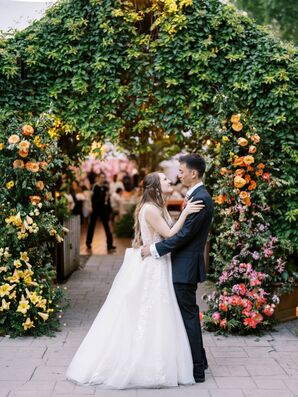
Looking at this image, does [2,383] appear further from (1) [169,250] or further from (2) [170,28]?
(2) [170,28]

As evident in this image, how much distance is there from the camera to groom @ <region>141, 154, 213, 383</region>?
16.3 feet

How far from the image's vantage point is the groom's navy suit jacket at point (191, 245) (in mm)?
4930

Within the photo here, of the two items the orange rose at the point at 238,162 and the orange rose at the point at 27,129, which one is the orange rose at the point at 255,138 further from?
the orange rose at the point at 27,129

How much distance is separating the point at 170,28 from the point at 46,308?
142 inches

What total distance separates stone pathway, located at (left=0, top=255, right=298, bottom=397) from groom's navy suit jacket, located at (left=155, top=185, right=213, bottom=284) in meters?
0.96

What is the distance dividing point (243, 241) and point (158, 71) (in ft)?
7.42

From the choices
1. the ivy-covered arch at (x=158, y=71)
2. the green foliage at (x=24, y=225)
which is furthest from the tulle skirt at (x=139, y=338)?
the ivy-covered arch at (x=158, y=71)

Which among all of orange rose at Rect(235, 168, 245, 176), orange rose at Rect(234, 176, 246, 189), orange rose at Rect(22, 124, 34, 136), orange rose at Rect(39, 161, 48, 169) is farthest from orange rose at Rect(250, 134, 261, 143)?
orange rose at Rect(22, 124, 34, 136)

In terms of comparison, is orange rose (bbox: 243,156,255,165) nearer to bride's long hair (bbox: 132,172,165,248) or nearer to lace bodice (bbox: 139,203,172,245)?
bride's long hair (bbox: 132,172,165,248)

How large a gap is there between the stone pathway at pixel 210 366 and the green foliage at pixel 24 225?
26 cm

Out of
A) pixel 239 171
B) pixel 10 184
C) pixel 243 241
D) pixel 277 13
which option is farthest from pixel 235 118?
pixel 277 13

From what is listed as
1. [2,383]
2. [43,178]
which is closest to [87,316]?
[43,178]

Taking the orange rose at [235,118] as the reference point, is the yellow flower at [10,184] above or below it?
below

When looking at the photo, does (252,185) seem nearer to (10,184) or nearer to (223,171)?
(223,171)
